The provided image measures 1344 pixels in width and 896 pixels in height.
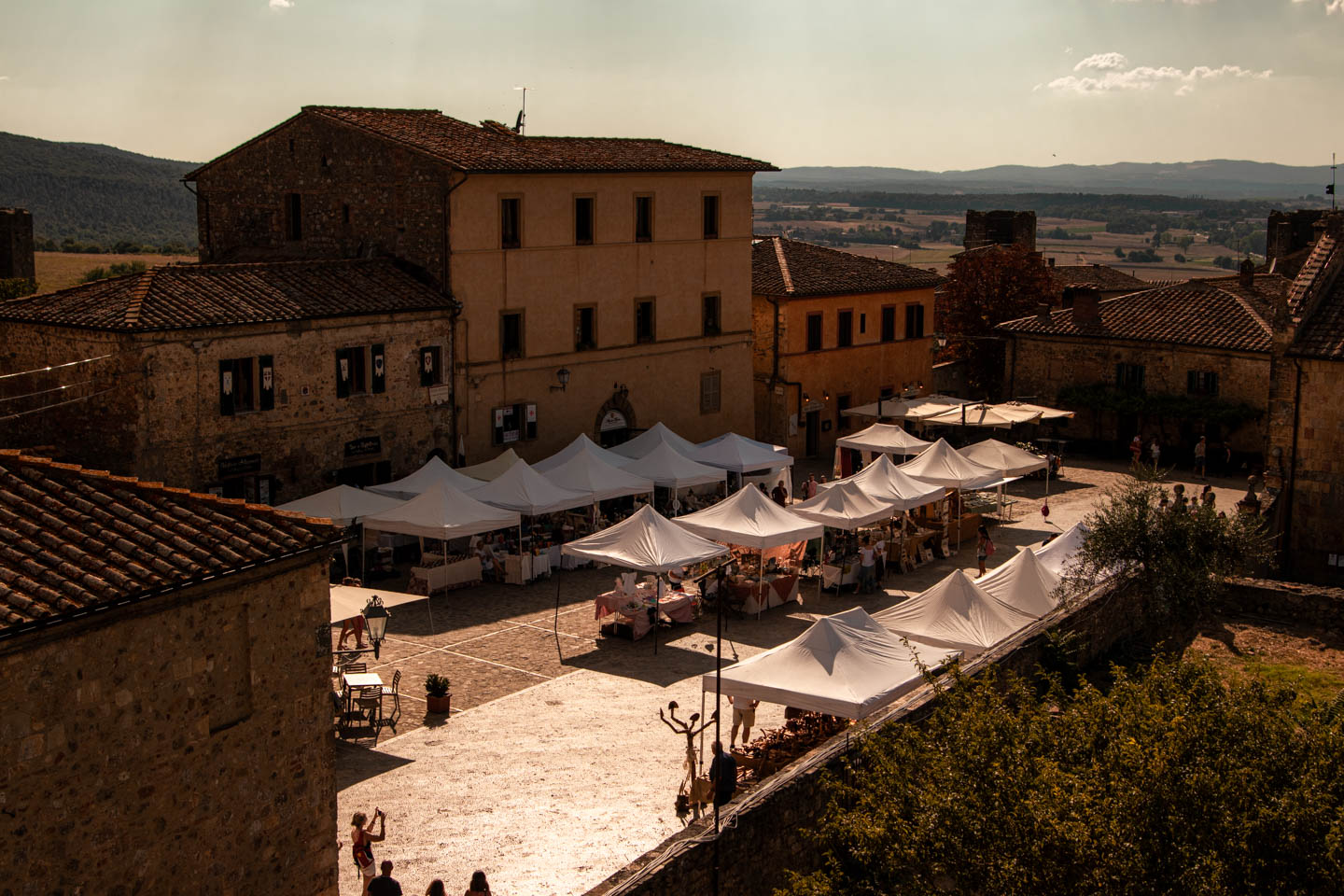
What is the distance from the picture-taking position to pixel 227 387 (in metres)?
26.8

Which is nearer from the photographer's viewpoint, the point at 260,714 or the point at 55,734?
the point at 55,734

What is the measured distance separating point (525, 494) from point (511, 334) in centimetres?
752

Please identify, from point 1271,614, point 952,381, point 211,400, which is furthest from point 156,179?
point 1271,614

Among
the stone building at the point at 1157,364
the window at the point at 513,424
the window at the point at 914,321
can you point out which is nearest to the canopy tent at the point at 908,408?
the stone building at the point at 1157,364

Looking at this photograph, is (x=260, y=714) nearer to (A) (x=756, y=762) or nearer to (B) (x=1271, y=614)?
(A) (x=756, y=762)

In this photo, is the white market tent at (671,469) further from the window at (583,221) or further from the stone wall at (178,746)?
the stone wall at (178,746)

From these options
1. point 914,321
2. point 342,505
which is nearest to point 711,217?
point 914,321

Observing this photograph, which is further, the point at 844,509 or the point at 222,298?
the point at 222,298

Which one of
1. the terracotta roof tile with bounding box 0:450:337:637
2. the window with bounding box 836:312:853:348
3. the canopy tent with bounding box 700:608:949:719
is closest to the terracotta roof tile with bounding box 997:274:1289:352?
the window with bounding box 836:312:853:348

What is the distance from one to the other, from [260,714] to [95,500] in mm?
2435

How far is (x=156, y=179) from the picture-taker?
129250 mm

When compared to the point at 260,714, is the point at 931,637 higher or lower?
lower

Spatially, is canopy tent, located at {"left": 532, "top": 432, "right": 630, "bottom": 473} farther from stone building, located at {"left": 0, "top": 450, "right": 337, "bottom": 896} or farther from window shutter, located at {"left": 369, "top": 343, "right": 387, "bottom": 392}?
stone building, located at {"left": 0, "top": 450, "right": 337, "bottom": 896}

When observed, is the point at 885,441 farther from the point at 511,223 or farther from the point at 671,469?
the point at 511,223
